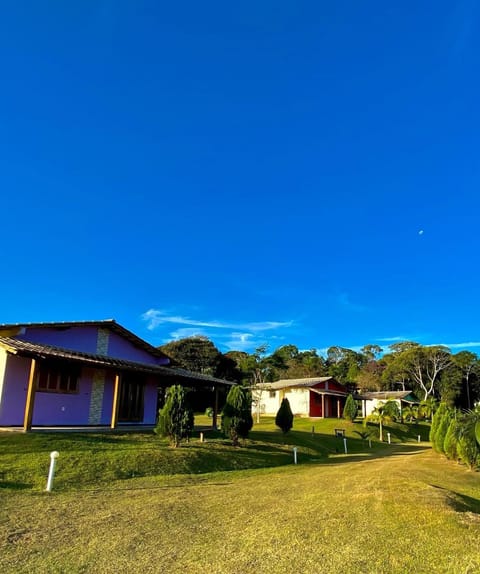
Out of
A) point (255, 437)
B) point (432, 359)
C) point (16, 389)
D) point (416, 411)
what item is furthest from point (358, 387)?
point (16, 389)

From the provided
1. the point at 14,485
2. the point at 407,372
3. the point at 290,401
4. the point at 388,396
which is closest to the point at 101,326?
the point at 14,485

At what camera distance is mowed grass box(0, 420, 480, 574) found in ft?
17.7

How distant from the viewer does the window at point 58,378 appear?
1803cm

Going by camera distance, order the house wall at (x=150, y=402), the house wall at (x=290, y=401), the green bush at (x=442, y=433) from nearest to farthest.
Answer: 1. the green bush at (x=442, y=433)
2. the house wall at (x=150, y=402)
3. the house wall at (x=290, y=401)

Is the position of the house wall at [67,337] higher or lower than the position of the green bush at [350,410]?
higher

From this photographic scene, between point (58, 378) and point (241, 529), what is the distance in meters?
14.2

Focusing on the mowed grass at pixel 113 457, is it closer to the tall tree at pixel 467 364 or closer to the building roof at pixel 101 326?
the building roof at pixel 101 326

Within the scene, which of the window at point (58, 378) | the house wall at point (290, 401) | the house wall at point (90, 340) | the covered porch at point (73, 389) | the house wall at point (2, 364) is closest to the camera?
the covered porch at point (73, 389)

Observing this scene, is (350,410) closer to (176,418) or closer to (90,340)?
(90,340)

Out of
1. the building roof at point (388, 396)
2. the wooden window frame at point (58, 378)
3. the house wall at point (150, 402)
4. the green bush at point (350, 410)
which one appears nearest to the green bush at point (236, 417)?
the house wall at point (150, 402)

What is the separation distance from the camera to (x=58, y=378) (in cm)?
1877

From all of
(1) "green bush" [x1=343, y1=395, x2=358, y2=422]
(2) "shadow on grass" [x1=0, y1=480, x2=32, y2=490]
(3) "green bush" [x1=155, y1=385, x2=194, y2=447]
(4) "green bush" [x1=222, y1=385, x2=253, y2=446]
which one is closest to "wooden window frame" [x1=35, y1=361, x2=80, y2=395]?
(3) "green bush" [x1=155, y1=385, x2=194, y2=447]

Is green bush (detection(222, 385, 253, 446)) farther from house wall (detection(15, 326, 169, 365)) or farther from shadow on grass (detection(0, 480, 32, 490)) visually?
shadow on grass (detection(0, 480, 32, 490))

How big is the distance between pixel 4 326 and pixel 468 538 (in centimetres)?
1746
